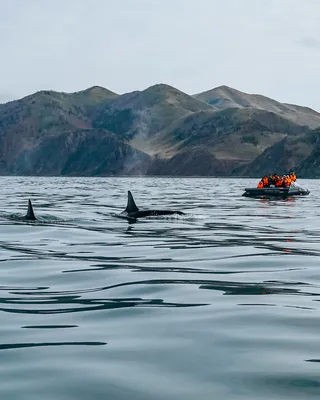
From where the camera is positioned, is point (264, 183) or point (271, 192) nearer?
point (271, 192)

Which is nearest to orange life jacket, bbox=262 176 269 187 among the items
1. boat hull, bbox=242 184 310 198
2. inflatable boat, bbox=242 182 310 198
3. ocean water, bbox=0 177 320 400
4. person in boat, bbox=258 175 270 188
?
person in boat, bbox=258 175 270 188

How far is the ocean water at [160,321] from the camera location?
7359 mm

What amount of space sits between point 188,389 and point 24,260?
Result: 433 inches

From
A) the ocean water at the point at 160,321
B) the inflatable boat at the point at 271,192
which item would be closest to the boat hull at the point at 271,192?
Answer: the inflatable boat at the point at 271,192

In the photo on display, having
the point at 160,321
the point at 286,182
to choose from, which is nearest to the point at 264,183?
the point at 286,182

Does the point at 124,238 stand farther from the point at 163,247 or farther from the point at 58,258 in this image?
the point at 58,258

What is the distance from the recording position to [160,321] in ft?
34.0

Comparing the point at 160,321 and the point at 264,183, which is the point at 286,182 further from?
the point at 160,321

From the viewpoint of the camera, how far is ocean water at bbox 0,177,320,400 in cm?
736

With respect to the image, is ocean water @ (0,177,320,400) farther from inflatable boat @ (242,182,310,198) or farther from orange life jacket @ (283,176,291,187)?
orange life jacket @ (283,176,291,187)

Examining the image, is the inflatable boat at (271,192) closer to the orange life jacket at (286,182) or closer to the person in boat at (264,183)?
the person in boat at (264,183)

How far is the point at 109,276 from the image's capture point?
14820mm

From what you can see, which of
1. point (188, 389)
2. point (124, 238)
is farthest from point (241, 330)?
point (124, 238)

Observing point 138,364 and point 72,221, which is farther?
point 72,221
